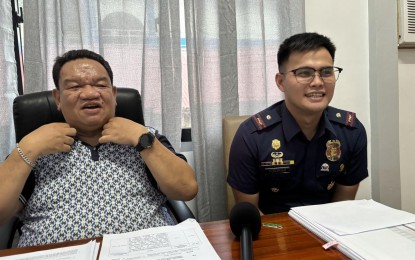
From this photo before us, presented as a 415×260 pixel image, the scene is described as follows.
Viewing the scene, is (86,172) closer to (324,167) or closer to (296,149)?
(296,149)

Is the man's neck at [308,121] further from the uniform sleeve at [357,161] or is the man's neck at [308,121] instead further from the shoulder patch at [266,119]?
the uniform sleeve at [357,161]

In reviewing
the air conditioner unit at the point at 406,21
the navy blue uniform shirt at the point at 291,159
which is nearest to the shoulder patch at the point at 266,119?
the navy blue uniform shirt at the point at 291,159

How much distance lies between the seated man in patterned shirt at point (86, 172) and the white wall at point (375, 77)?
1.32m

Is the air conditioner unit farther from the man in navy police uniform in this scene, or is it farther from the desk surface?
the desk surface

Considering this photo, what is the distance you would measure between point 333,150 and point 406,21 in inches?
47.8

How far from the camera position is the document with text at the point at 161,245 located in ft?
2.10

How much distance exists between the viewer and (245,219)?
69cm

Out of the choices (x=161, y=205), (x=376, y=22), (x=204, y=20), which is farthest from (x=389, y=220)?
(x=376, y=22)

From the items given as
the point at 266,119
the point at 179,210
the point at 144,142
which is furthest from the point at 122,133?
the point at 266,119

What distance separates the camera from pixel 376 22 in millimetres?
1847

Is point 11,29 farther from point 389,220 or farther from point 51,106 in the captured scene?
point 389,220

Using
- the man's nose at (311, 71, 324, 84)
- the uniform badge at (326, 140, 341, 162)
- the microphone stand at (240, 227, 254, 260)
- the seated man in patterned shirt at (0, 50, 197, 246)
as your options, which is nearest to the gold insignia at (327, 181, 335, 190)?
the uniform badge at (326, 140, 341, 162)

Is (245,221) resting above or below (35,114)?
below

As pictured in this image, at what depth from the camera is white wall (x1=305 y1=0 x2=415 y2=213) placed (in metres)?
1.84
